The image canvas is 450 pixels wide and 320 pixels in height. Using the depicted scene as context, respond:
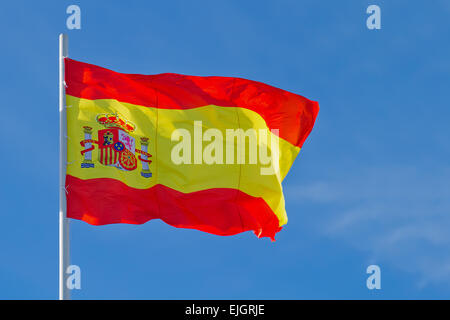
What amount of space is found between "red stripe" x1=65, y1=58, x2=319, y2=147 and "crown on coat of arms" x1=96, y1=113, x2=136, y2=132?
49 cm

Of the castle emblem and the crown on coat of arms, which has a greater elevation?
the crown on coat of arms

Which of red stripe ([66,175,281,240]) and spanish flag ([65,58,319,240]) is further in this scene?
spanish flag ([65,58,319,240])

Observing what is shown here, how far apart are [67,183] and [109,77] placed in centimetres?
300

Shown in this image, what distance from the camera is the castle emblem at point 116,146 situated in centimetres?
1853

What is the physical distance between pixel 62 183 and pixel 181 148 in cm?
354

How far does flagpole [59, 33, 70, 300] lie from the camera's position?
647 inches

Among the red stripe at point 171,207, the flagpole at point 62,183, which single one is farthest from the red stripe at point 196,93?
the red stripe at point 171,207

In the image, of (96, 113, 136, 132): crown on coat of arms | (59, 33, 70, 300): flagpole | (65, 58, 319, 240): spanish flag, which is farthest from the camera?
(96, 113, 136, 132): crown on coat of arms

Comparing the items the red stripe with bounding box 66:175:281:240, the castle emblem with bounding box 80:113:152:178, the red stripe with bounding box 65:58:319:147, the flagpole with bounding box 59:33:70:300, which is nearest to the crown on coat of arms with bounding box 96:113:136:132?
the castle emblem with bounding box 80:113:152:178

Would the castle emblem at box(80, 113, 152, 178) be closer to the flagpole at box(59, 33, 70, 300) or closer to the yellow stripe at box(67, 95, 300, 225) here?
the yellow stripe at box(67, 95, 300, 225)

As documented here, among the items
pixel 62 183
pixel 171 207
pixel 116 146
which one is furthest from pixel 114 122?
pixel 171 207

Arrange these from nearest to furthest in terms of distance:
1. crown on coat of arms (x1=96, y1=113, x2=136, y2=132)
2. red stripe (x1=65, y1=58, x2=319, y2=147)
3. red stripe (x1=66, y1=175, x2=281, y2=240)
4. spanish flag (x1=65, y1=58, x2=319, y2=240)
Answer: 1. red stripe (x1=66, y1=175, x2=281, y2=240)
2. spanish flag (x1=65, y1=58, x2=319, y2=240)
3. crown on coat of arms (x1=96, y1=113, x2=136, y2=132)
4. red stripe (x1=65, y1=58, x2=319, y2=147)

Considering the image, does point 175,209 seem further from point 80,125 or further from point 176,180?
point 80,125

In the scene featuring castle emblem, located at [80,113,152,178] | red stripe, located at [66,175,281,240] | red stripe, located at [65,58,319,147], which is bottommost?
red stripe, located at [66,175,281,240]
